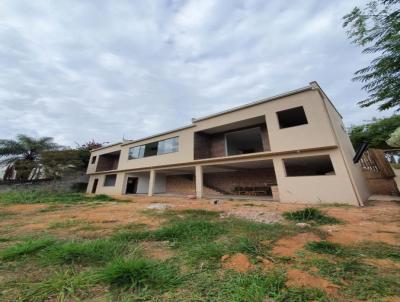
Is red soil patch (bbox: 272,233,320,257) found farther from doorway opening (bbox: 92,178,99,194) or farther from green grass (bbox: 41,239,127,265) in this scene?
doorway opening (bbox: 92,178,99,194)

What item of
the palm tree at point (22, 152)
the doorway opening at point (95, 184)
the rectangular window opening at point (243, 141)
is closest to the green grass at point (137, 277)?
the rectangular window opening at point (243, 141)

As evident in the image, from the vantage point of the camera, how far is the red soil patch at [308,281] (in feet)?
5.40

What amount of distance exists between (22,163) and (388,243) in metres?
26.7

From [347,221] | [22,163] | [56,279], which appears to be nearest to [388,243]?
[347,221]

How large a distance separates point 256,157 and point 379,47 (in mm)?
6066

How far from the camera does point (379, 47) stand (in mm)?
4766

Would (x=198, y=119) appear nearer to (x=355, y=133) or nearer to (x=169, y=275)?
(x=169, y=275)

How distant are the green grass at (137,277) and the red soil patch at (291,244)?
1585 mm

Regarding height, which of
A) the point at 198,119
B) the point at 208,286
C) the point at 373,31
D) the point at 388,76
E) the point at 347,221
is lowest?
the point at 208,286

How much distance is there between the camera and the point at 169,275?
1900 millimetres

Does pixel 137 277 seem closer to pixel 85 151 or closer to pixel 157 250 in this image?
pixel 157 250

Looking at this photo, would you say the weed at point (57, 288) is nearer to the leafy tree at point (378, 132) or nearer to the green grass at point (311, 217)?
the green grass at point (311, 217)

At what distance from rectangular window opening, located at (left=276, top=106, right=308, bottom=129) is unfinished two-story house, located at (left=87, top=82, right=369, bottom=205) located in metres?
0.05

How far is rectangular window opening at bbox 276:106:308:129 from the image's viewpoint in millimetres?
9337
